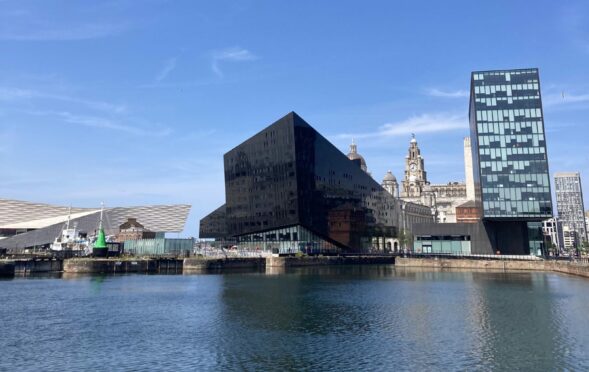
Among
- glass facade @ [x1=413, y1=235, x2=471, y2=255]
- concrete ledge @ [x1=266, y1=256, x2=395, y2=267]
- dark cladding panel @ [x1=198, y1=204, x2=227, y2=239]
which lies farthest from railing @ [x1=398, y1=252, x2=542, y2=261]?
dark cladding panel @ [x1=198, y1=204, x2=227, y2=239]

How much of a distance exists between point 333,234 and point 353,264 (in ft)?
34.7

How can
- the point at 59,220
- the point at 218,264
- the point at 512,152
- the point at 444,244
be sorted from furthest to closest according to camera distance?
1. the point at 59,220
2. the point at 444,244
3. the point at 512,152
4. the point at 218,264

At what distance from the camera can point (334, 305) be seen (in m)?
51.5

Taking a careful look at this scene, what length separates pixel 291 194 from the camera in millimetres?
125375

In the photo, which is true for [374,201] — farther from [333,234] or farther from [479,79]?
[479,79]

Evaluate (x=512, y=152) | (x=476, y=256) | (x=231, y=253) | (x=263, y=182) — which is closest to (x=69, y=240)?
(x=231, y=253)

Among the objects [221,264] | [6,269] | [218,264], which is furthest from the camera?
[221,264]

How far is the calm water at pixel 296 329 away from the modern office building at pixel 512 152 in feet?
157

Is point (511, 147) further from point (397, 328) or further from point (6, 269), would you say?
point (6, 269)

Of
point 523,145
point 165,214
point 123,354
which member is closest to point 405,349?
point 123,354

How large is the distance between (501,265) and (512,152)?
27.3 m

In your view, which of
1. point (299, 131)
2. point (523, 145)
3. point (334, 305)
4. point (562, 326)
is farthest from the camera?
Answer: point (299, 131)

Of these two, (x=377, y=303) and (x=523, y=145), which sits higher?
(x=523, y=145)

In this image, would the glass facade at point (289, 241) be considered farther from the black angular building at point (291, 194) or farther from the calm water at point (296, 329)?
the calm water at point (296, 329)
